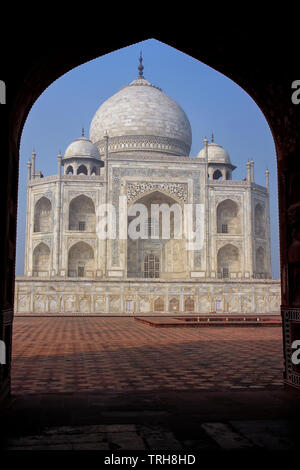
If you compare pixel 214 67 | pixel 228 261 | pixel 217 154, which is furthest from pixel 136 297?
pixel 214 67

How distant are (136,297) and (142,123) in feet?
42.1

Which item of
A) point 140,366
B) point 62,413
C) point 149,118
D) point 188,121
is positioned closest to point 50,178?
point 149,118

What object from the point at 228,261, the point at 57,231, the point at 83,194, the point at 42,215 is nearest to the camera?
the point at 57,231

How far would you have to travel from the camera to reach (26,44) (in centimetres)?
323

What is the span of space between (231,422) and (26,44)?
2738 mm

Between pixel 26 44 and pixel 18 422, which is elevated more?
pixel 26 44

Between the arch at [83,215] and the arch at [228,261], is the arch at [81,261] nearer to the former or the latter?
the arch at [83,215]

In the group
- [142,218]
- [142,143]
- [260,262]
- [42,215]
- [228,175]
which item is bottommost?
[260,262]

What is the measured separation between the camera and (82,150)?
2653 cm

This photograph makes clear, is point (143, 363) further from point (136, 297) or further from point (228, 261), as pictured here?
point (228, 261)

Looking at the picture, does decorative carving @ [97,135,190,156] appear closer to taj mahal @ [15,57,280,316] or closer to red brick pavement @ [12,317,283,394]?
taj mahal @ [15,57,280,316]

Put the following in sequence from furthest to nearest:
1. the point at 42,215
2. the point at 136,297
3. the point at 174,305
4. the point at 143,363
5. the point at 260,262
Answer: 1. the point at 260,262
2. the point at 42,215
3. the point at 174,305
4. the point at 136,297
5. the point at 143,363
